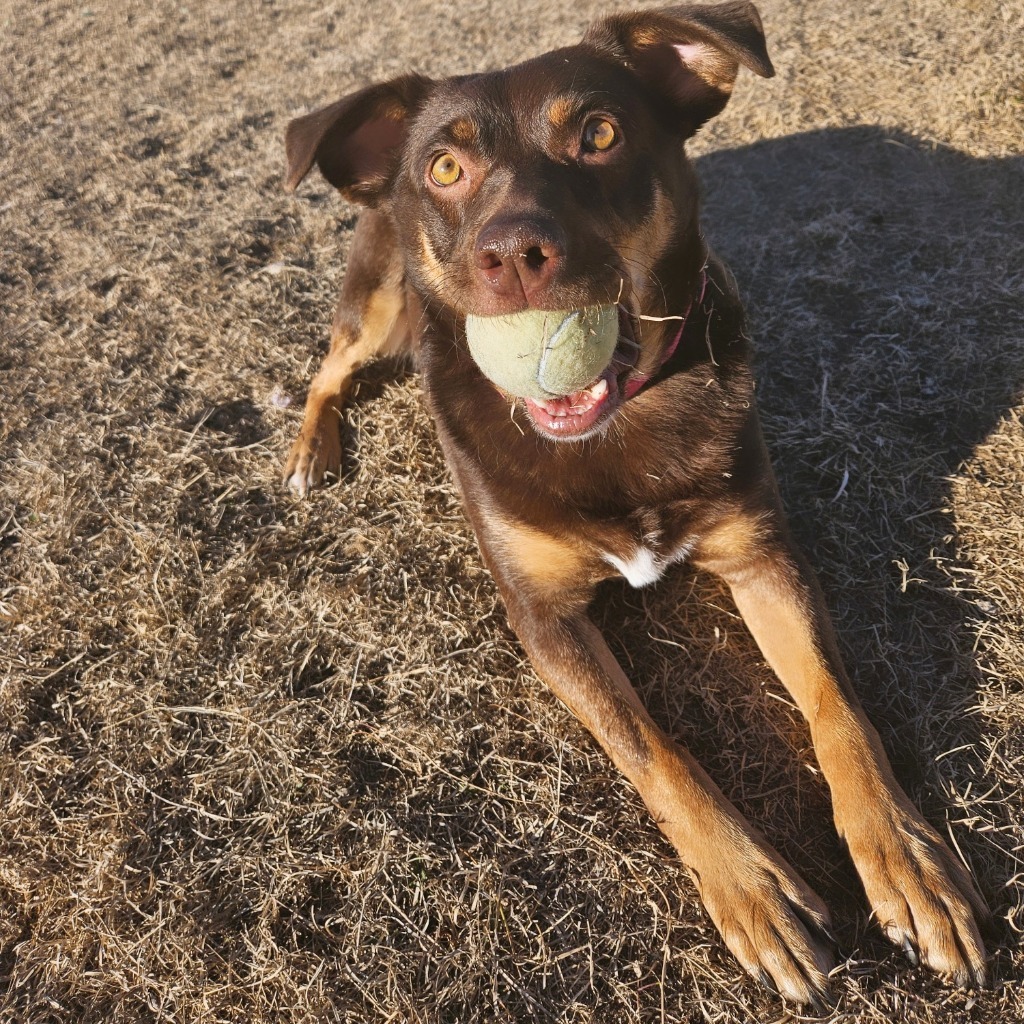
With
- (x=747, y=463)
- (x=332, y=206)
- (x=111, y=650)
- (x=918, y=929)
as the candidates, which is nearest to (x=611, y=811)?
(x=918, y=929)

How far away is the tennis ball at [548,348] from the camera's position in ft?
7.47

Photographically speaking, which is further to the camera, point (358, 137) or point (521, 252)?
point (358, 137)

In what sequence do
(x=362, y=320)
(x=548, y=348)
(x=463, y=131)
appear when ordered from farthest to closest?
(x=362, y=320) < (x=463, y=131) < (x=548, y=348)

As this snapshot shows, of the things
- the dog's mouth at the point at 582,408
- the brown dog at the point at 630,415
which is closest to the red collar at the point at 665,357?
the brown dog at the point at 630,415

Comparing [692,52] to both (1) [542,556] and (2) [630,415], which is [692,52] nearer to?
(2) [630,415]

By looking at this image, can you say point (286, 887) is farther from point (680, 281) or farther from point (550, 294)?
point (680, 281)

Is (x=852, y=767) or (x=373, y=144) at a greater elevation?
(x=373, y=144)

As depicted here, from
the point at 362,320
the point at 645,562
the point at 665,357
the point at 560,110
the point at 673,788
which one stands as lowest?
the point at 673,788

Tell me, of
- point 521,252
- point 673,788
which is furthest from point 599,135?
point 673,788

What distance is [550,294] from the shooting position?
86.4 inches

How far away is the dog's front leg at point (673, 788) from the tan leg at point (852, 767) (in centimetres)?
21

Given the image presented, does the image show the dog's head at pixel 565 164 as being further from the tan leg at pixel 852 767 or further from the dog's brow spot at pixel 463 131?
the tan leg at pixel 852 767

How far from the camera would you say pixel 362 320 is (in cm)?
407

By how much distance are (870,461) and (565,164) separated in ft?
6.03
